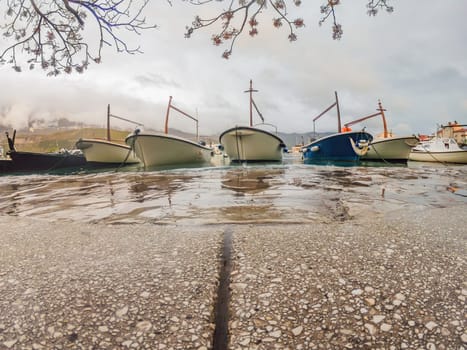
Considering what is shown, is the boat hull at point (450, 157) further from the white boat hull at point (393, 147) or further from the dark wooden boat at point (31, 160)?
the dark wooden boat at point (31, 160)

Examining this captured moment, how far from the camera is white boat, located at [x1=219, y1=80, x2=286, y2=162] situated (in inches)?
638

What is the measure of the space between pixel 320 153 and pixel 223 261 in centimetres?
1987

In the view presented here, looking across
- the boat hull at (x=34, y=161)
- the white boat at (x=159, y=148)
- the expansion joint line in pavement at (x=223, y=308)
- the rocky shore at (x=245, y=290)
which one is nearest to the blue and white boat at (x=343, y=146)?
the white boat at (x=159, y=148)

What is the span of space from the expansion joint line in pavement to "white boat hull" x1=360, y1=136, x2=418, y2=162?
19149 mm

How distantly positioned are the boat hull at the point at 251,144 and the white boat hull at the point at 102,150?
7014 millimetres

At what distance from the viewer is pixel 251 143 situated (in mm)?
16859

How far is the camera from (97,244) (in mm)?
2115

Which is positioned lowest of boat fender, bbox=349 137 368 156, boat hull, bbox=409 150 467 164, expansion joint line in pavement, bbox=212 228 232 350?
expansion joint line in pavement, bbox=212 228 232 350

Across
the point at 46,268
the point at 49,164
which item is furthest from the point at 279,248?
the point at 49,164

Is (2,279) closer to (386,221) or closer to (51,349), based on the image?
(51,349)

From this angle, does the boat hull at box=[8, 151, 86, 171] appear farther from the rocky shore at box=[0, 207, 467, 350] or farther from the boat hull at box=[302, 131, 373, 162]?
the boat hull at box=[302, 131, 373, 162]

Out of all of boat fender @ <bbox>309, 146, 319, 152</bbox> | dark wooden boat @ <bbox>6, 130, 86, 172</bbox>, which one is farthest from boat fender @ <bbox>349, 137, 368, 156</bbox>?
dark wooden boat @ <bbox>6, 130, 86, 172</bbox>

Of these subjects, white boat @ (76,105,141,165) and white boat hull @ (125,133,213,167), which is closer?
white boat hull @ (125,133,213,167)

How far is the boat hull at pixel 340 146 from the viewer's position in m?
18.0
